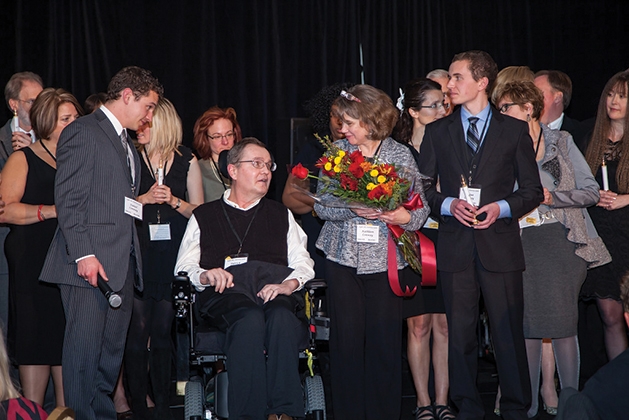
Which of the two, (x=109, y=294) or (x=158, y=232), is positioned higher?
(x=158, y=232)

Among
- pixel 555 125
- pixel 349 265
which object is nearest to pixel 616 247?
pixel 555 125

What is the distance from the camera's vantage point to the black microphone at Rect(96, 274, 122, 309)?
333 cm

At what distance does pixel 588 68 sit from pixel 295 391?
470 cm

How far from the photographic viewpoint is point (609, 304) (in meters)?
4.66

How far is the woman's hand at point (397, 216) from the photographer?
3.82m

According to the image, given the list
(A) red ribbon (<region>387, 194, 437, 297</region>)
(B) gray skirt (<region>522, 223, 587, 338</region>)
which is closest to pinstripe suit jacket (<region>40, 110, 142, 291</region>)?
(A) red ribbon (<region>387, 194, 437, 297</region>)

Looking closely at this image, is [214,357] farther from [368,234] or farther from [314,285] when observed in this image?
[368,234]

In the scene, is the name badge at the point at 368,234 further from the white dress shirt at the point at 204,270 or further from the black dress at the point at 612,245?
the black dress at the point at 612,245

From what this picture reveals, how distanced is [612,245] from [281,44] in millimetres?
3151

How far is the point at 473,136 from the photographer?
13.0ft

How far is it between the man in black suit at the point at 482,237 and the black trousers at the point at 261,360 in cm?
85

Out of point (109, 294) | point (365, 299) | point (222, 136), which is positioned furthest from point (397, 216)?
point (222, 136)

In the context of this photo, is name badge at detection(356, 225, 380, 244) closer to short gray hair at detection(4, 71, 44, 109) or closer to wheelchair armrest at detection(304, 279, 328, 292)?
wheelchair armrest at detection(304, 279, 328, 292)

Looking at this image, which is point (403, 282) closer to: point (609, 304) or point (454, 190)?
point (454, 190)
